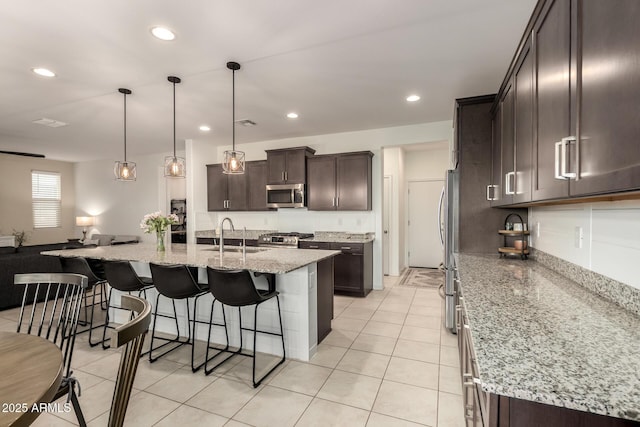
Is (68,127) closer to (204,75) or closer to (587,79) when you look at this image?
(204,75)

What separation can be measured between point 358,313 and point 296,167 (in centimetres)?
260

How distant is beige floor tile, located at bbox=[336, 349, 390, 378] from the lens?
2.58 meters

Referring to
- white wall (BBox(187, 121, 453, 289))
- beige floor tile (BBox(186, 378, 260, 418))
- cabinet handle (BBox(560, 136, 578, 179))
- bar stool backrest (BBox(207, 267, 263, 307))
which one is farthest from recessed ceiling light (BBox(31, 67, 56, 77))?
cabinet handle (BBox(560, 136, 578, 179))

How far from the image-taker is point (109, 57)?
2697 millimetres

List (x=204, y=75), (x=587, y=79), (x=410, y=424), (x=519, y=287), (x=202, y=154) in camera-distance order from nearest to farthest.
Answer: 1. (x=587, y=79)
2. (x=519, y=287)
3. (x=410, y=424)
4. (x=204, y=75)
5. (x=202, y=154)

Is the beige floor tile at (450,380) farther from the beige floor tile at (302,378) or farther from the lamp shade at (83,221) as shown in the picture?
the lamp shade at (83,221)

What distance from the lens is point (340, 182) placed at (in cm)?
511

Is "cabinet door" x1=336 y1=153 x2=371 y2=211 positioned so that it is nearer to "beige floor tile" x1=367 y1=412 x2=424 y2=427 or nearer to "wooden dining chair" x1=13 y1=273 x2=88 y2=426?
"beige floor tile" x1=367 y1=412 x2=424 y2=427

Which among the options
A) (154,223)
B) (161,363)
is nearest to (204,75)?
(154,223)

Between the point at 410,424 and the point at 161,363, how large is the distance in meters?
2.11

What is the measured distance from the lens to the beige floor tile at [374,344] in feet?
9.71

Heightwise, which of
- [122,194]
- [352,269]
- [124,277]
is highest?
[122,194]

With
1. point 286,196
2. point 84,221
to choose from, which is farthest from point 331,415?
point 84,221

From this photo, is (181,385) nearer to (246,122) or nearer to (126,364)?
(126,364)
